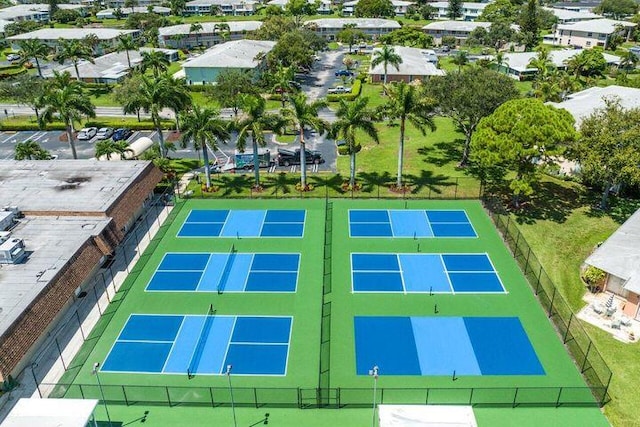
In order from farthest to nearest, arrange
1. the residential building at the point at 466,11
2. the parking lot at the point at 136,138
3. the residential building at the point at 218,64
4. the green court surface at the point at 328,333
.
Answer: the residential building at the point at 466,11 < the residential building at the point at 218,64 < the parking lot at the point at 136,138 < the green court surface at the point at 328,333

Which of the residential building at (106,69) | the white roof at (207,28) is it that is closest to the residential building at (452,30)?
the white roof at (207,28)

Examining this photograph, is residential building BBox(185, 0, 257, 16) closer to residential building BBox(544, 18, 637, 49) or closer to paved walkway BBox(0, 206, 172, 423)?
residential building BBox(544, 18, 637, 49)

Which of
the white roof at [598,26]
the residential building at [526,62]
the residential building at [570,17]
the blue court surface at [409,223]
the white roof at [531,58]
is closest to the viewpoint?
the blue court surface at [409,223]

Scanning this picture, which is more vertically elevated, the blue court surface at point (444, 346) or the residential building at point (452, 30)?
the residential building at point (452, 30)

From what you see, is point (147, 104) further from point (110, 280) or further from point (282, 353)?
point (282, 353)

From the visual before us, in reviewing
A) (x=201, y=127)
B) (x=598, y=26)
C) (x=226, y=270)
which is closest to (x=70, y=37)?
(x=201, y=127)

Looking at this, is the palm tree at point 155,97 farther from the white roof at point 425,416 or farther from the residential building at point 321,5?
the residential building at point 321,5

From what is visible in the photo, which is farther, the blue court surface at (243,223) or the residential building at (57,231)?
the blue court surface at (243,223)

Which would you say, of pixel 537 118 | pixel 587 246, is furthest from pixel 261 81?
pixel 587 246
